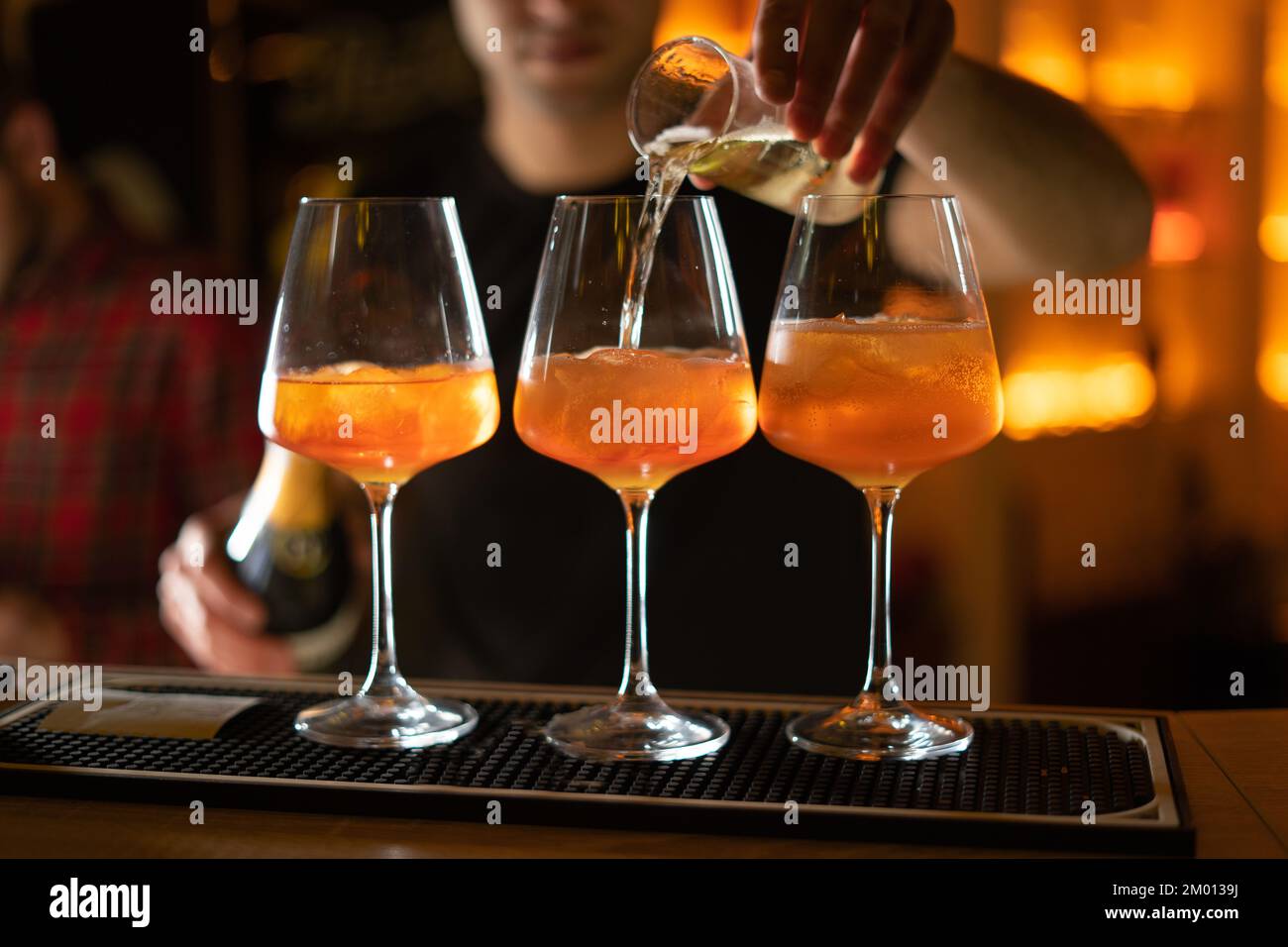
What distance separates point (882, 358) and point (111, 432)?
2359mm

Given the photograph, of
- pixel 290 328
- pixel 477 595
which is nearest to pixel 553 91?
pixel 477 595

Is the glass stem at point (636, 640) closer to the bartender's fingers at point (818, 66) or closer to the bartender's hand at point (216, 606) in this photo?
the bartender's fingers at point (818, 66)

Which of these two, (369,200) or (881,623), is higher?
(369,200)

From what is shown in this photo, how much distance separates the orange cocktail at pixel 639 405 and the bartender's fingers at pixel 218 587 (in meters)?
0.73

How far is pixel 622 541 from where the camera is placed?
214cm

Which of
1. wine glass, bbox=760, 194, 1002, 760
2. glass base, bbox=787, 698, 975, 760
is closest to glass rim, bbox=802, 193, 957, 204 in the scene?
wine glass, bbox=760, 194, 1002, 760

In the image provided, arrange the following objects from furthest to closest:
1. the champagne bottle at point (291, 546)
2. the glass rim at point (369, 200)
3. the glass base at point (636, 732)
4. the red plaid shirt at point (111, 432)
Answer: the red plaid shirt at point (111, 432)
the champagne bottle at point (291, 546)
the glass rim at point (369, 200)
the glass base at point (636, 732)

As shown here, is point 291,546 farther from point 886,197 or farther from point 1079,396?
point 1079,396

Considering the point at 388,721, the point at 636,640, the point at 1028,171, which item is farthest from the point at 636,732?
the point at 1028,171

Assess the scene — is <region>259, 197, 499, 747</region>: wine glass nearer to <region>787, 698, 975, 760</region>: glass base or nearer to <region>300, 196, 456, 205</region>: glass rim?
<region>300, 196, 456, 205</region>: glass rim

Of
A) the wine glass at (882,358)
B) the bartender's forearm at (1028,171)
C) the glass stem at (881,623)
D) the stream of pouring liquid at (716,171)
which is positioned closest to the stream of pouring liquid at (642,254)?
the stream of pouring liquid at (716,171)

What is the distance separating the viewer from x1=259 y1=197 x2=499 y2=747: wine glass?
1129 mm

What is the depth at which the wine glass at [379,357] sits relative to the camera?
3.70 ft

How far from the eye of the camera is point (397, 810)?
0.94 meters
